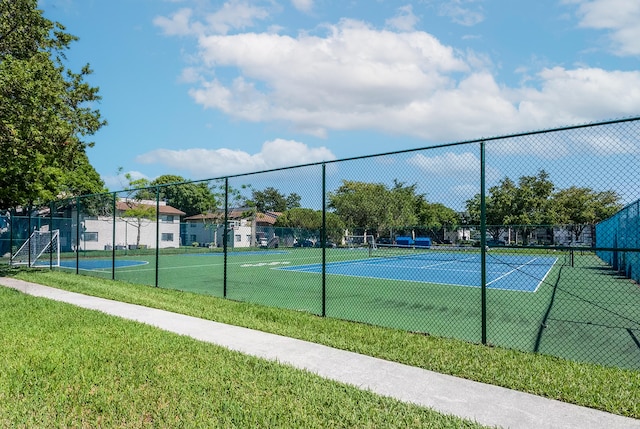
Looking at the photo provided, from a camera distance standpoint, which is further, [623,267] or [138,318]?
[623,267]

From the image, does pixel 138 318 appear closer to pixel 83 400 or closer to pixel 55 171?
pixel 83 400

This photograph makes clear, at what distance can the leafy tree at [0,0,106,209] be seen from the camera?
1342 centimetres

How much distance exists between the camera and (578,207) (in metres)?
10.2

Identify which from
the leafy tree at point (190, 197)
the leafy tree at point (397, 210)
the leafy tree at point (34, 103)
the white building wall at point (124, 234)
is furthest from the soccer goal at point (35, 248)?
the leafy tree at point (190, 197)

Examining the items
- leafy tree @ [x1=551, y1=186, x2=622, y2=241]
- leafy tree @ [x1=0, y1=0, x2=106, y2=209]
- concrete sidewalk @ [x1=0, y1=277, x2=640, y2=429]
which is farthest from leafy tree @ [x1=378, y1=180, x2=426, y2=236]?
leafy tree @ [x1=0, y1=0, x2=106, y2=209]

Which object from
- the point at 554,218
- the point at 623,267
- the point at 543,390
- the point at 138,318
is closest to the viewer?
the point at 543,390

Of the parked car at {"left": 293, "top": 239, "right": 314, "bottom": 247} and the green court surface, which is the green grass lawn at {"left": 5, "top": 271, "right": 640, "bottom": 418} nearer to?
the green court surface

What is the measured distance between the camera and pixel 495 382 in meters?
4.64

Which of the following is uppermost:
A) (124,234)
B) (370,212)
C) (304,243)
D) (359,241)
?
(370,212)

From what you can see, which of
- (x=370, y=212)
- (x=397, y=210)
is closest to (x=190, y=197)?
(x=370, y=212)

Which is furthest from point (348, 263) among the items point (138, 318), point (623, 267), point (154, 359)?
point (154, 359)

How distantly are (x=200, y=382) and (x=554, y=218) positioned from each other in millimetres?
10477

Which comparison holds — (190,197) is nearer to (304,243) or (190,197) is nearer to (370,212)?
(304,243)

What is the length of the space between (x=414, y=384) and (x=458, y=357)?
1140mm
